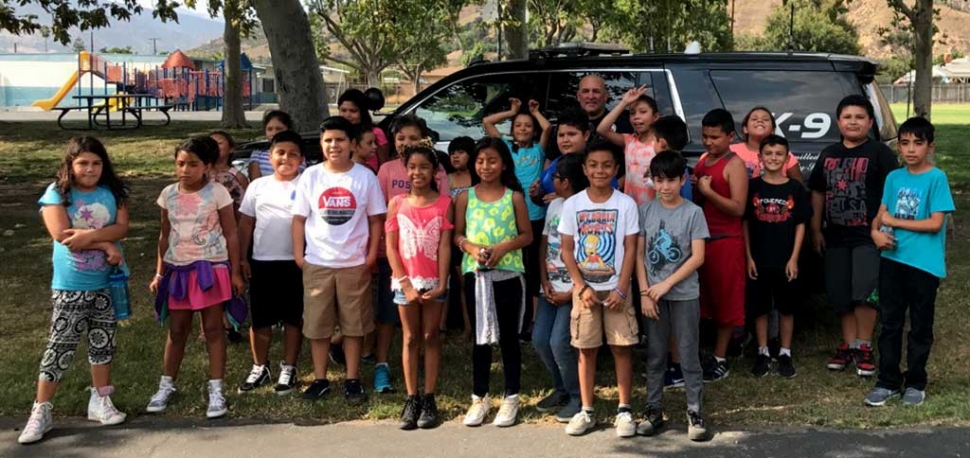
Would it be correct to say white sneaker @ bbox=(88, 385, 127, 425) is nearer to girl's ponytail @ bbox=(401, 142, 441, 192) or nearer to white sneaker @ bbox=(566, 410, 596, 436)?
girl's ponytail @ bbox=(401, 142, 441, 192)

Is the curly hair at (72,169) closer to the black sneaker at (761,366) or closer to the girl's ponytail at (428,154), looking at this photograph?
the girl's ponytail at (428,154)

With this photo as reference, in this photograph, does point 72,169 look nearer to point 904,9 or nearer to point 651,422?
point 651,422

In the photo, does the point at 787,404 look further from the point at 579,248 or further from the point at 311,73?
the point at 311,73

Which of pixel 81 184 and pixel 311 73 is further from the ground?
pixel 311 73

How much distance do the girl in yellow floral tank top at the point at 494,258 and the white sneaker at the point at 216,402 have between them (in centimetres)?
131

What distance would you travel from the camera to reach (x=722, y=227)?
5004 mm

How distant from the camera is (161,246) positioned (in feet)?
15.1

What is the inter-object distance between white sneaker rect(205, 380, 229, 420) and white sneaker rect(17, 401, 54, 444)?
0.76 metres

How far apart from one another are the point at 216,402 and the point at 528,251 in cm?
191

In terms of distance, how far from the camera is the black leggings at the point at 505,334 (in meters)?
4.43

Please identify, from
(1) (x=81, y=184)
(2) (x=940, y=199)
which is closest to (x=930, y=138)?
(2) (x=940, y=199)

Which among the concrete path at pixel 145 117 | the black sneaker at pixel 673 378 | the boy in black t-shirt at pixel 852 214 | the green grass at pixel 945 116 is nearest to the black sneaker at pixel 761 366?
the boy in black t-shirt at pixel 852 214

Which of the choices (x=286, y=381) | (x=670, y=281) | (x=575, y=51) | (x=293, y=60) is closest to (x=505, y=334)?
(x=670, y=281)

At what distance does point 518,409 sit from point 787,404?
148 centimetres
